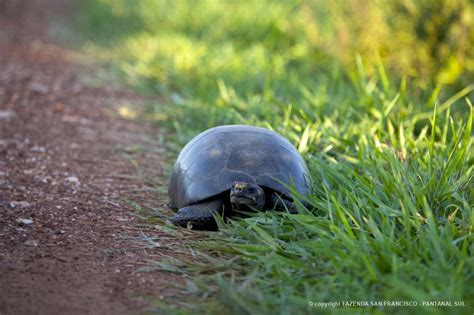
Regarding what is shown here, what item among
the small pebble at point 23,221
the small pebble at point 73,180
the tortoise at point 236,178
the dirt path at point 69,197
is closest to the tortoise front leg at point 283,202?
the tortoise at point 236,178

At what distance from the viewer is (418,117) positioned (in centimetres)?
444

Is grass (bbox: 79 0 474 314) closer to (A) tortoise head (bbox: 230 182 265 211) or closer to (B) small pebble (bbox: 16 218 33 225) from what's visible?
(A) tortoise head (bbox: 230 182 265 211)

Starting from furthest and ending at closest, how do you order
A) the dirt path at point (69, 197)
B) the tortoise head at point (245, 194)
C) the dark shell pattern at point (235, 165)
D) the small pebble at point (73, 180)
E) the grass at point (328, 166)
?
the small pebble at point (73, 180)
the dark shell pattern at point (235, 165)
the tortoise head at point (245, 194)
the dirt path at point (69, 197)
the grass at point (328, 166)

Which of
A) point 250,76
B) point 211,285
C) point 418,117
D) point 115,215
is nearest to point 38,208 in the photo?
point 115,215

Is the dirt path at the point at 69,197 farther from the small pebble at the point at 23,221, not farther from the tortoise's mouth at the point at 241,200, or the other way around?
the tortoise's mouth at the point at 241,200

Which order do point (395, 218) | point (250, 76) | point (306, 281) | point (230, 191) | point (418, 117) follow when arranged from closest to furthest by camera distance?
point (306, 281)
point (395, 218)
point (230, 191)
point (418, 117)
point (250, 76)

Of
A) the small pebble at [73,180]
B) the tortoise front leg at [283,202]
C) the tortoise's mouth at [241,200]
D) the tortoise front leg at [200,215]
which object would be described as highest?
the tortoise's mouth at [241,200]

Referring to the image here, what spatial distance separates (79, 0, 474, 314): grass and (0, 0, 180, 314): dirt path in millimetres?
254

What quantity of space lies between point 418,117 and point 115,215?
2280 millimetres

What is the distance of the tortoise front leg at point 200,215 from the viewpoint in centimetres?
310

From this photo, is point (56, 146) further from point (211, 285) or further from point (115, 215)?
point (211, 285)

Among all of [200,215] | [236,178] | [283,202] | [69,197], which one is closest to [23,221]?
[69,197]

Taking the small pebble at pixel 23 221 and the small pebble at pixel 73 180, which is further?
the small pebble at pixel 73 180

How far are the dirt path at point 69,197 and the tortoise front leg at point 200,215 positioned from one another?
0.56 feet
